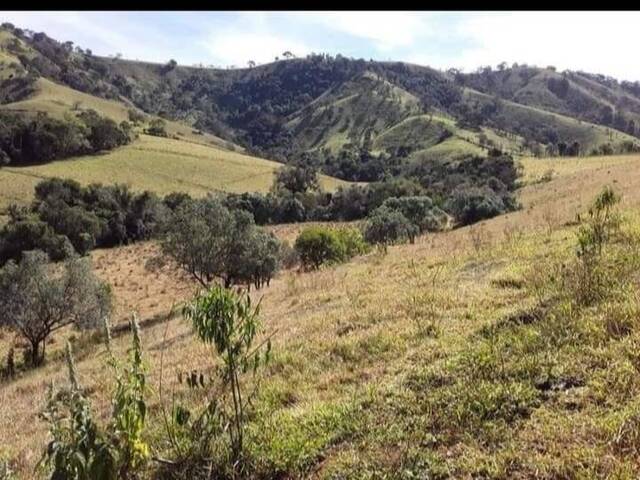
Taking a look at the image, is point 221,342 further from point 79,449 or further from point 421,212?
point 421,212

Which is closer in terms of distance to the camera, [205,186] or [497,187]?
[497,187]

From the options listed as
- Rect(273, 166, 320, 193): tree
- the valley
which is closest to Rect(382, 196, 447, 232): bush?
the valley

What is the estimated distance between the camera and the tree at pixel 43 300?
74.5 feet

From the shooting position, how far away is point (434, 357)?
6676mm

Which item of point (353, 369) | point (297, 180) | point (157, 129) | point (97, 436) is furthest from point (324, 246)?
point (157, 129)

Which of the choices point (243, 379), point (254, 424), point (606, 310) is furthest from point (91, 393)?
point (606, 310)

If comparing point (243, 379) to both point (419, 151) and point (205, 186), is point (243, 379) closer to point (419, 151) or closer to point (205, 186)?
point (205, 186)

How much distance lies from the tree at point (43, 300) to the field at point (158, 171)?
4642cm

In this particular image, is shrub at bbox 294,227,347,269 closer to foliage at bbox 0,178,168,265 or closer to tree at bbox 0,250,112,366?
tree at bbox 0,250,112,366

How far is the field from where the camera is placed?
7444 cm

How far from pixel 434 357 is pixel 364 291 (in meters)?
4.69

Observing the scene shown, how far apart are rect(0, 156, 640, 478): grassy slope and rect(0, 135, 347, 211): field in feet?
215

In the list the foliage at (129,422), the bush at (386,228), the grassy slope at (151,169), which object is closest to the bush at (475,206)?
the bush at (386,228)

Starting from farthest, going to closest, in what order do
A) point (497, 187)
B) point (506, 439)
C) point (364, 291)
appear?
point (497, 187) → point (364, 291) → point (506, 439)
